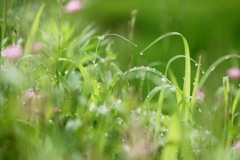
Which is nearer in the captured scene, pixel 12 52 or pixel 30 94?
pixel 30 94

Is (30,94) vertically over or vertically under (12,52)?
under

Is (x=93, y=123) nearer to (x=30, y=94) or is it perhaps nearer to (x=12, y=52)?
(x=30, y=94)

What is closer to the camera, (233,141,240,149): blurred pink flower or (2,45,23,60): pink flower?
(233,141,240,149): blurred pink flower

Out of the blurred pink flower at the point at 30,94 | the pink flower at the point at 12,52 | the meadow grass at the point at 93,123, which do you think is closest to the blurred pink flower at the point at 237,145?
the meadow grass at the point at 93,123

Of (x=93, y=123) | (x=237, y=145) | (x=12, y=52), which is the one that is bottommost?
(x=237, y=145)

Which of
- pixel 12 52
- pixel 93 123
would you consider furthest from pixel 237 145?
pixel 12 52

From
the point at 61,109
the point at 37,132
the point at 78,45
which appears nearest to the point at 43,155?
the point at 37,132

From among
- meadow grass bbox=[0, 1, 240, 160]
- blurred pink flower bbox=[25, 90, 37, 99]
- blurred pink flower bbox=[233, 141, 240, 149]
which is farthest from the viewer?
blurred pink flower bbox=[233, 141, 240, 149]

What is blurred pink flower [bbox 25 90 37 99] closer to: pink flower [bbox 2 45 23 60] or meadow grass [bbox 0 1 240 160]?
meadow grass [bbox 0 1 240 160]

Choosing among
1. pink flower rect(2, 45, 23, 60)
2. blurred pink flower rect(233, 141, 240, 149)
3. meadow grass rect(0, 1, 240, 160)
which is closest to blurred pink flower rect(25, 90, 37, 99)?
meadow grass rect(0, 1, 240, 160)

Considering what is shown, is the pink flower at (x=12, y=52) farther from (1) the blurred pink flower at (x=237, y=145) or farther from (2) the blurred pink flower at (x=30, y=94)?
(1) the blurred pink flower at (x=237, y=145)

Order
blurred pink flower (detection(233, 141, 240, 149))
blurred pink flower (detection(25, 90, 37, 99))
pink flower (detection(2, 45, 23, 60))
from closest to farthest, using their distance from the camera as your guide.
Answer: blurred pink flower (detection(25, 90, 37, 99)), blurred pink flower (detection(233, 141, 240, 149)), pink flower (detection(2, 45, 23, 60))
